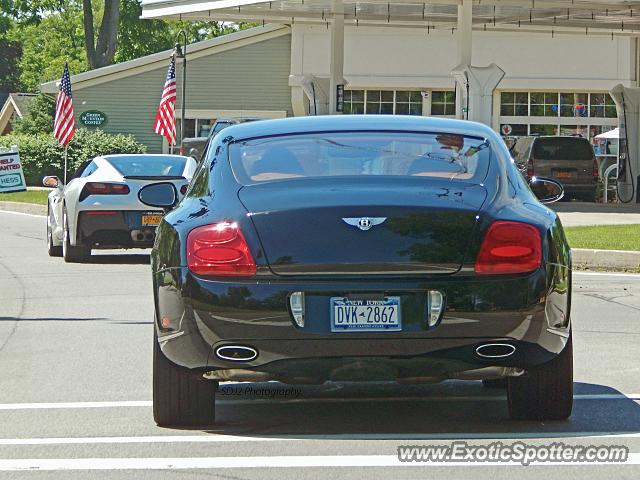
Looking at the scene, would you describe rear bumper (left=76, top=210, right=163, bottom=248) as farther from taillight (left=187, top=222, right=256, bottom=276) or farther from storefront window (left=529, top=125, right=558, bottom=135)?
storefront window (left=529, top=125, right=558, bottom=135)

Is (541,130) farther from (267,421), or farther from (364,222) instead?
(364,222)

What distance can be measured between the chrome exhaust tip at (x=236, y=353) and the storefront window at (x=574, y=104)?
43.0 m

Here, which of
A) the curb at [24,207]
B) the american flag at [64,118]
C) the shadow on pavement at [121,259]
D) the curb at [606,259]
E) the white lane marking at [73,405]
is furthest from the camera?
the american flag at [64,118]

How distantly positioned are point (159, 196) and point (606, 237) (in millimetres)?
13310

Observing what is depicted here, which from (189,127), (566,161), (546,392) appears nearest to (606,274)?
(546,392)

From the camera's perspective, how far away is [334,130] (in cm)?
733

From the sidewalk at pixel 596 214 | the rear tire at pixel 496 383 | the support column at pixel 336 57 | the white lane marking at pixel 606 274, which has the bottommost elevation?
the sidewalk at pixel 596 214

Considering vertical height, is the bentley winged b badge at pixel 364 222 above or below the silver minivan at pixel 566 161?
above

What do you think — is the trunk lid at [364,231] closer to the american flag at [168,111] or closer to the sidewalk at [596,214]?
→ the sidewalk at [596,214]

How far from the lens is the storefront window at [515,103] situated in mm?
48219

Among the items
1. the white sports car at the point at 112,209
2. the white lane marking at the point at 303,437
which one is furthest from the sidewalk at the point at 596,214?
the white lane marking at the point at 303,437

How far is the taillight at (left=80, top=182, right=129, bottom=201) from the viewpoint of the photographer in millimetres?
17344

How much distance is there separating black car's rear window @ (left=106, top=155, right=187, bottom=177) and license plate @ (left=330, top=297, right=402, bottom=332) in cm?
1170

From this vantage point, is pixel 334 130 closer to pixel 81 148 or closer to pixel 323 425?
pixel 323 425
